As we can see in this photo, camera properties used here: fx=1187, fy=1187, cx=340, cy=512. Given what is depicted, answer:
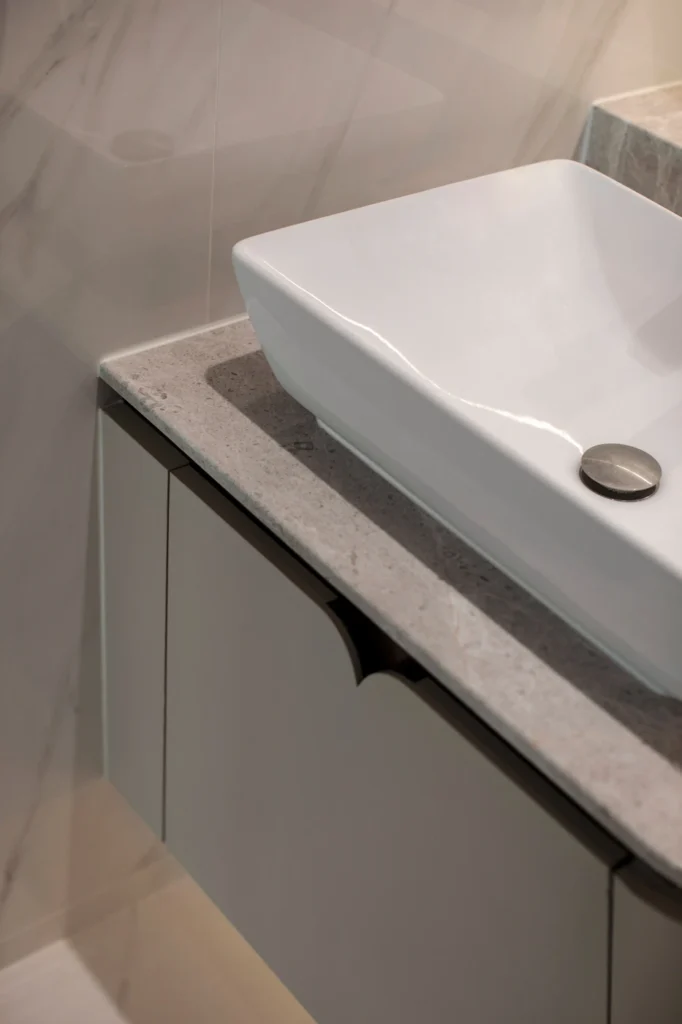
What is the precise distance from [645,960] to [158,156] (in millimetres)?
721

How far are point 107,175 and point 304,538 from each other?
35 centimetres

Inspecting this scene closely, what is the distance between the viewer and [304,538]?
903 mm

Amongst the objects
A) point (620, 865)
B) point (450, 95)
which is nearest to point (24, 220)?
point (450, 95)

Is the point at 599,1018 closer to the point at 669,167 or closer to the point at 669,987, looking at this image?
the point at 669,987

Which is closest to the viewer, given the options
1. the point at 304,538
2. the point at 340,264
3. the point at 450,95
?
the point at 304,538

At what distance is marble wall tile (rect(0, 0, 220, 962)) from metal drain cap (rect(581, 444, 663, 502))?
410 millimetres

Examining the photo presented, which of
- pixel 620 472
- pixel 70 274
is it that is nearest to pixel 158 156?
pixel 70 274

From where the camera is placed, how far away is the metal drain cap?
899 mm

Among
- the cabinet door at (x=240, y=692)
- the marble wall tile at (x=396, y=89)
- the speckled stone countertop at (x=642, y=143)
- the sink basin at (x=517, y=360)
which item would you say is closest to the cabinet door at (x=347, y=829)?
the cabinet door at (x=240, y=692)

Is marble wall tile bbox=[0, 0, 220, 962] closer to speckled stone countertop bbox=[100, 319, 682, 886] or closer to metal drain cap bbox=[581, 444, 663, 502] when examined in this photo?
speckled stone countertop bbox=[100, 319, 682, 886]

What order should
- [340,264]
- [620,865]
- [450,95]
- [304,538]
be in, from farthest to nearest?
[450,95] < [340,264] < [304,538] < [620,865]

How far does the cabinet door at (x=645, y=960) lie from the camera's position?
2.40 ft

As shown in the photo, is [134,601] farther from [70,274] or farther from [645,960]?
[645,960]

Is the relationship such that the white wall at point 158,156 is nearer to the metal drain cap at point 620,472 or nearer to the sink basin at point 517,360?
the sink basin at point 517,360
